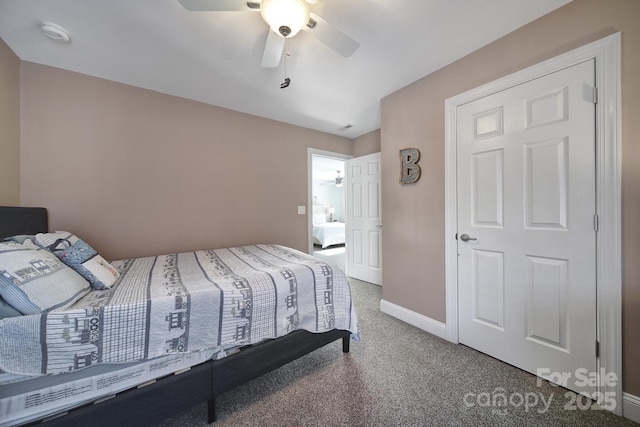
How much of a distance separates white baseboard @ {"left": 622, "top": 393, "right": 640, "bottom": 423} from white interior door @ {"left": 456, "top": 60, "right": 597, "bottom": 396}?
13cm

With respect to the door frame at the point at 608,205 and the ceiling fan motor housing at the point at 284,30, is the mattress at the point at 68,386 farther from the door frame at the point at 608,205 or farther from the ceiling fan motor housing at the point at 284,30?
the door frame at the point at 608,205

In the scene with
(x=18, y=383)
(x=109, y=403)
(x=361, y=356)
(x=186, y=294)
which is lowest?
(x=361, y=356)

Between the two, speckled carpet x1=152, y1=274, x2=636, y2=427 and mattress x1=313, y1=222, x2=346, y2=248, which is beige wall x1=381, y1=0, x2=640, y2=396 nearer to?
speckled carpet x1=152, y1=274, x2=636, y2=427

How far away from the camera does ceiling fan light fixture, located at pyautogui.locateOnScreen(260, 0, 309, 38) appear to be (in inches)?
45.6

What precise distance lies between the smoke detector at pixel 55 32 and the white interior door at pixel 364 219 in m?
3.23

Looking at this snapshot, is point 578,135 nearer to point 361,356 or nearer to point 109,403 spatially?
point 361,356

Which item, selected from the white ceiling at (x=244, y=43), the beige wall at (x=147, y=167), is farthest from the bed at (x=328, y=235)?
the white ceiling at (x=244, y=43)

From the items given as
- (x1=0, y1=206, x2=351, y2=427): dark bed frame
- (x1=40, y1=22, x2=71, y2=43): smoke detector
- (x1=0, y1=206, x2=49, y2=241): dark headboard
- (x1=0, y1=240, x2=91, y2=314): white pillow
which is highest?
(x1=40, y1=22, x2=71, y2=43): smoke detector

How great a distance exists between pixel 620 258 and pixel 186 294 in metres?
2.45

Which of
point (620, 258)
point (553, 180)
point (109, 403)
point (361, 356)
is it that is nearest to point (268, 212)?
point (361, 356)

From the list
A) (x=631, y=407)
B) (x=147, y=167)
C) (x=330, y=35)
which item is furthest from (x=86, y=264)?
(x=631, y=407)

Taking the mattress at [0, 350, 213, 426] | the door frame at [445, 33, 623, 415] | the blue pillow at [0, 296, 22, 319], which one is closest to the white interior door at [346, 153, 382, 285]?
the door frame at [445, 33, 623, 415]

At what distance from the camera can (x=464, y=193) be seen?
6.31 feet

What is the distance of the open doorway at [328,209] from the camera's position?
4902 millimetres
